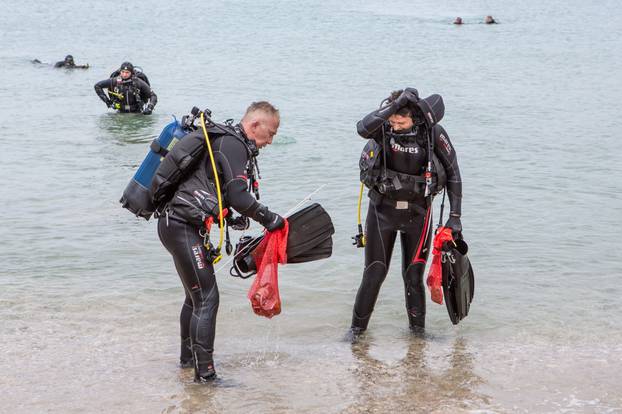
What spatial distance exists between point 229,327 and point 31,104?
1432cm

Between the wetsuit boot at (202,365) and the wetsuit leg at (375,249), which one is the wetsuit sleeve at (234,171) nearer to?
the wetsuit boot at (202,365)

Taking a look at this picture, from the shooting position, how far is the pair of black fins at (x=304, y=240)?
5656mm

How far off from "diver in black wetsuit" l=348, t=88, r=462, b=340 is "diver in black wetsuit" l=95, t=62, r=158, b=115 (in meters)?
11.8

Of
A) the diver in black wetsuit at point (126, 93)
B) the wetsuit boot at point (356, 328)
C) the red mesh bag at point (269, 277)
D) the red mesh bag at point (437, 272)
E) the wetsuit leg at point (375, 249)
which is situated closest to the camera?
the red mesh bag at point (269, 277)

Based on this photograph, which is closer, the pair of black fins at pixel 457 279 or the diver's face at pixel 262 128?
the diver's face at pixel 262 128

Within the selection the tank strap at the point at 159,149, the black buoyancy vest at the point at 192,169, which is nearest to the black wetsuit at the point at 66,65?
the tank strap at the point at 159,149

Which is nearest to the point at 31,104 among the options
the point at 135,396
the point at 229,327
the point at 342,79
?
the point at 342,79

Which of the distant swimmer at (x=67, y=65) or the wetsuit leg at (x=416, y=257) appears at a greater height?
the distant swimmer at (x=67, y=65)

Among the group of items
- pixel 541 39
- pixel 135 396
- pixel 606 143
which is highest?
pixel 541 39

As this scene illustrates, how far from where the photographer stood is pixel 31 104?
19.9 m

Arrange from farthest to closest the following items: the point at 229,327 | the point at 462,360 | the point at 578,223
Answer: the point at 578,223
the point at 229,327
the point at 462,360

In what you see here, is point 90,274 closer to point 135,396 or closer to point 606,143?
point 135,396

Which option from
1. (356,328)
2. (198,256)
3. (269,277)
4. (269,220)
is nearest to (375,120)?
(269,220)

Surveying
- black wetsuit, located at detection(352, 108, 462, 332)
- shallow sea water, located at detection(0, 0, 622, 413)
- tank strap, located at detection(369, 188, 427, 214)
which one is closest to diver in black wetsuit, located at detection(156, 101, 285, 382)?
shallow sea water, located at detection(0, 0, 622, 413)
